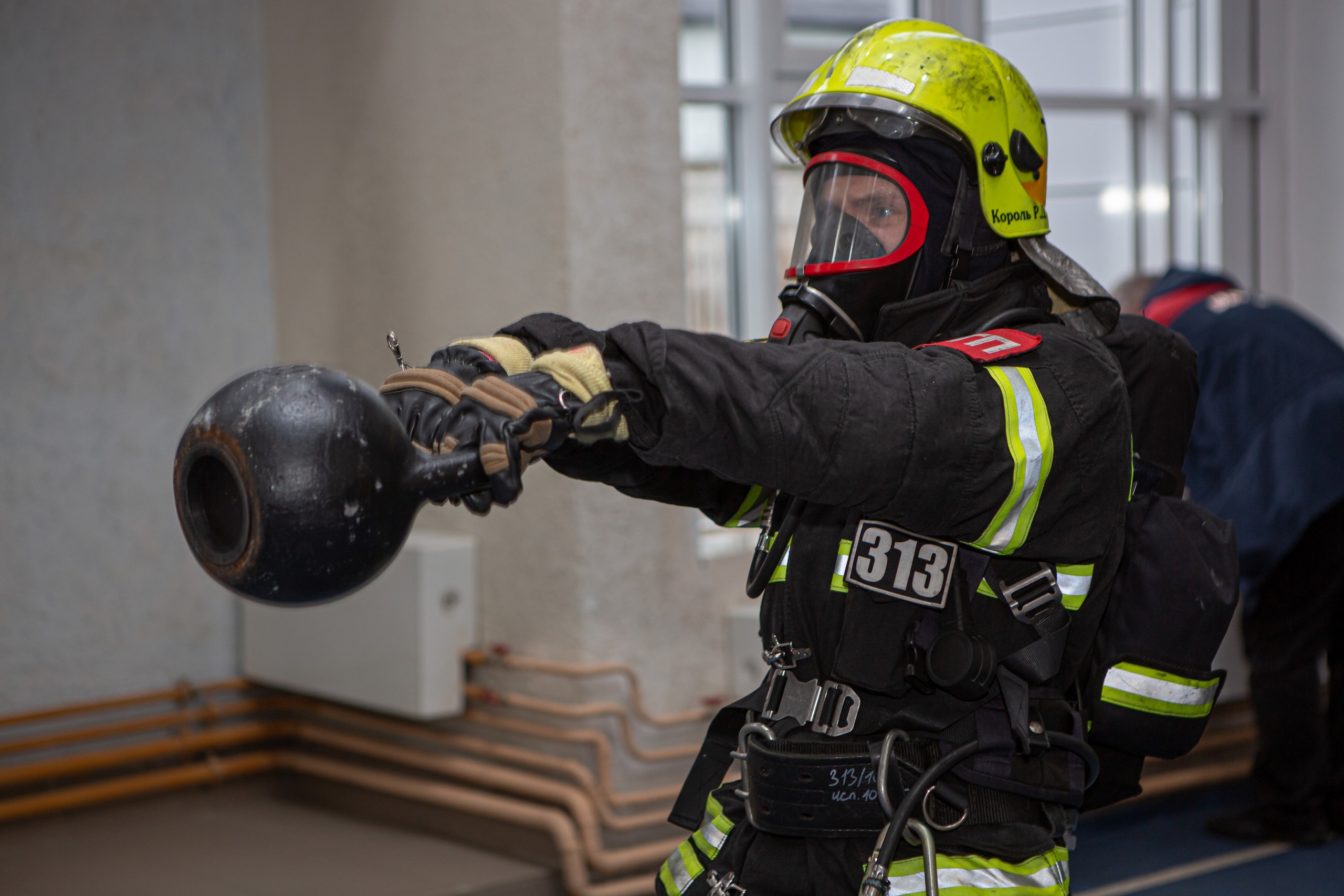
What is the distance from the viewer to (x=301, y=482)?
1.02 metres

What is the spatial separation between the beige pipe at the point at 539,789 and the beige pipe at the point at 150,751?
1.58 feet

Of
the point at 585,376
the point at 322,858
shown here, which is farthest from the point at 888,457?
the point at 322,858

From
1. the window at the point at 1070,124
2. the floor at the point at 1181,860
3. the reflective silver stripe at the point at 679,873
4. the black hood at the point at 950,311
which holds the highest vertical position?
the window at the point at 1070,124

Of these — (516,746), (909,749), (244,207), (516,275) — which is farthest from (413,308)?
(909,749)

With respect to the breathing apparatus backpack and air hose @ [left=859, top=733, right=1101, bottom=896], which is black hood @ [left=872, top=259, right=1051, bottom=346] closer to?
the breathing apparatus backpack

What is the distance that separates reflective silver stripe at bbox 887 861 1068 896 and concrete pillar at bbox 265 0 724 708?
1928 mm

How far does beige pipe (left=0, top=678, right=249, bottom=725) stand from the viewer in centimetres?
382

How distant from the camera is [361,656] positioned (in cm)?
372

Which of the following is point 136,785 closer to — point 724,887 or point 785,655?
point 724,887

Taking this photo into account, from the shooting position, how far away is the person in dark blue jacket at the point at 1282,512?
3869 millimetres

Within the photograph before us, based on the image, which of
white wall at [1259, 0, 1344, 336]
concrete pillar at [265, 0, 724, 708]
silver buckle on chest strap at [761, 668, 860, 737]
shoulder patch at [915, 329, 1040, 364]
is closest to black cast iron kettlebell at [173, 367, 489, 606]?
shoulder patch at [915, 329, 1040, 364]

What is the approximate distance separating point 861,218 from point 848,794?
2.41 ft

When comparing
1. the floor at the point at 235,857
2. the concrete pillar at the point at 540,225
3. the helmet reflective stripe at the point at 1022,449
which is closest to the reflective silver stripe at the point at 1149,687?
the helmet reflective stripe at the point at 1022,449

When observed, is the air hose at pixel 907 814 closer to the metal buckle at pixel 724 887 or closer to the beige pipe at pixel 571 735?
the metal buckle at pixel 724 887
